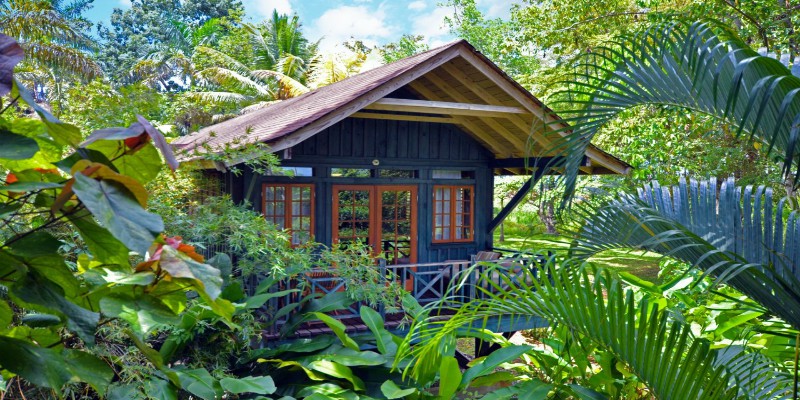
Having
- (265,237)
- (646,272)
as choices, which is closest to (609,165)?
(265,237)

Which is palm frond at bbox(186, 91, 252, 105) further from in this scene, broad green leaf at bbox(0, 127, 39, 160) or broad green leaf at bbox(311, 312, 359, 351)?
broad green leaf at bbox(0, 127, 39, 160)

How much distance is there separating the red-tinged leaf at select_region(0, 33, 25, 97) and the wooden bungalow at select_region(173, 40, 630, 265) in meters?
7.56

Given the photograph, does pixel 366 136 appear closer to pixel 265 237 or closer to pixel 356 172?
pixel 356 172

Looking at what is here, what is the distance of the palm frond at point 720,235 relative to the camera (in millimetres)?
2732

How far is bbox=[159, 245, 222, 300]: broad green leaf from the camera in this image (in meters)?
0.73

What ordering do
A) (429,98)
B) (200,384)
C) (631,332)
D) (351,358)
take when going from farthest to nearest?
(429,98)
(351,358)
(200,384)
(631,332)

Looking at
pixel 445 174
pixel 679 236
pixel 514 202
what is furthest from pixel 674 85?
pixel 445 174

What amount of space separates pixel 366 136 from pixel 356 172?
1.86 ft

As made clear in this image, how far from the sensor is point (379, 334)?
6156 mm

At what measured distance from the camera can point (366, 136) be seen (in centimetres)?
1000

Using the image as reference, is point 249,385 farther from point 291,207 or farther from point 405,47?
point 405,47

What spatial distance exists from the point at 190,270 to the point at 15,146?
0.24 m

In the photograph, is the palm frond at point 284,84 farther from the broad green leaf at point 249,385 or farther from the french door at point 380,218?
the broad green leaf at point 249,385

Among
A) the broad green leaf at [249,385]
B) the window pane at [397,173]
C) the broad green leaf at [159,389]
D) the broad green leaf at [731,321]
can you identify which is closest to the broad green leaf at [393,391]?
the broad green leaf at [249,385]
